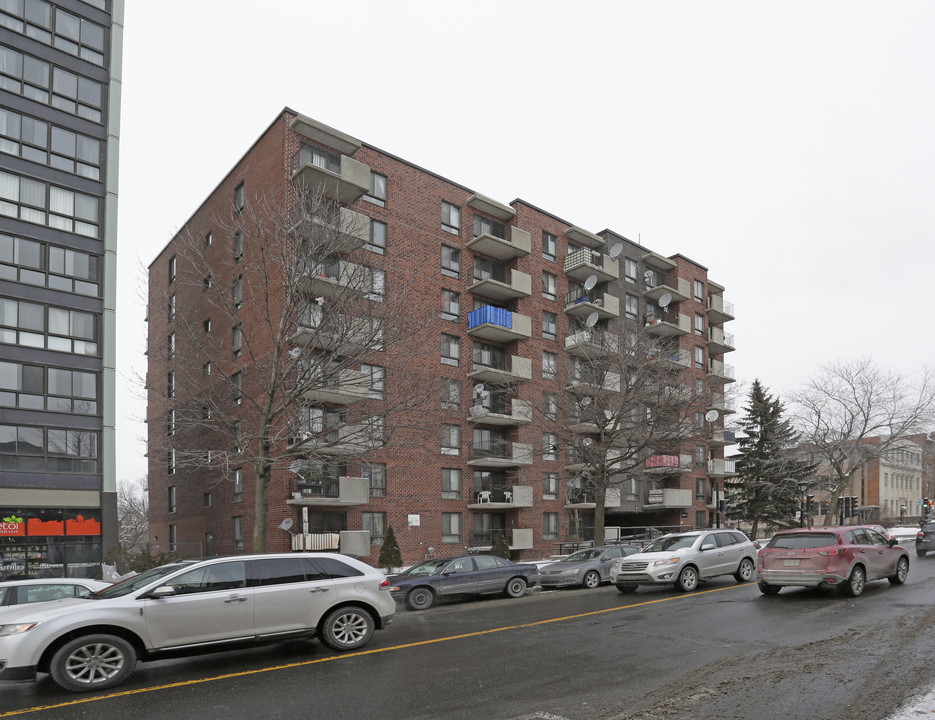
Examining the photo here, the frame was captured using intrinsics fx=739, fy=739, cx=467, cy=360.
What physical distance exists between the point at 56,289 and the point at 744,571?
1026 inches

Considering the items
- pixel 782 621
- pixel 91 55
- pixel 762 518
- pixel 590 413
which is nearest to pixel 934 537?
pixel 590 413

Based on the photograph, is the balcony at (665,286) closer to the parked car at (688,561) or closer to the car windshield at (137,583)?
the parked car at (688,561)

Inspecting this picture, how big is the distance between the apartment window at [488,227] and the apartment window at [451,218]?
48.0 inches

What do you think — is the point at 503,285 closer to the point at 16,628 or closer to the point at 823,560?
the point at 823,560

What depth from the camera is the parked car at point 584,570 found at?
1988 centimetres

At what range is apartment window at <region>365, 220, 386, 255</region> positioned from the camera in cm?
3203

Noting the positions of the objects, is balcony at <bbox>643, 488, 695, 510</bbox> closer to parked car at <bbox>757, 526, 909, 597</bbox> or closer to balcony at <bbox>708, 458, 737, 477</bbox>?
balcony at <bbox>708, 458, 737, 477</bbox>

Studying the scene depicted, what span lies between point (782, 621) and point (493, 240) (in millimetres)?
26196

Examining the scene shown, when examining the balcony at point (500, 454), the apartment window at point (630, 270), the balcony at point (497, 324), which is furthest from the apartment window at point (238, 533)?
the apartment window at point (630, 270)

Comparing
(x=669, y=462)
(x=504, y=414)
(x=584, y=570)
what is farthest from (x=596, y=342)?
(x=584, y=570)

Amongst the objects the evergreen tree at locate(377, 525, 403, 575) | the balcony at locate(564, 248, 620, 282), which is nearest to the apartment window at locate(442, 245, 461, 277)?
the balcony at locate(564, 248, 620, 282)

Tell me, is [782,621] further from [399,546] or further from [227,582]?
[399,546]

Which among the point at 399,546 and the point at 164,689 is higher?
the point at 164,689

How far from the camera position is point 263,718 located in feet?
23.4
